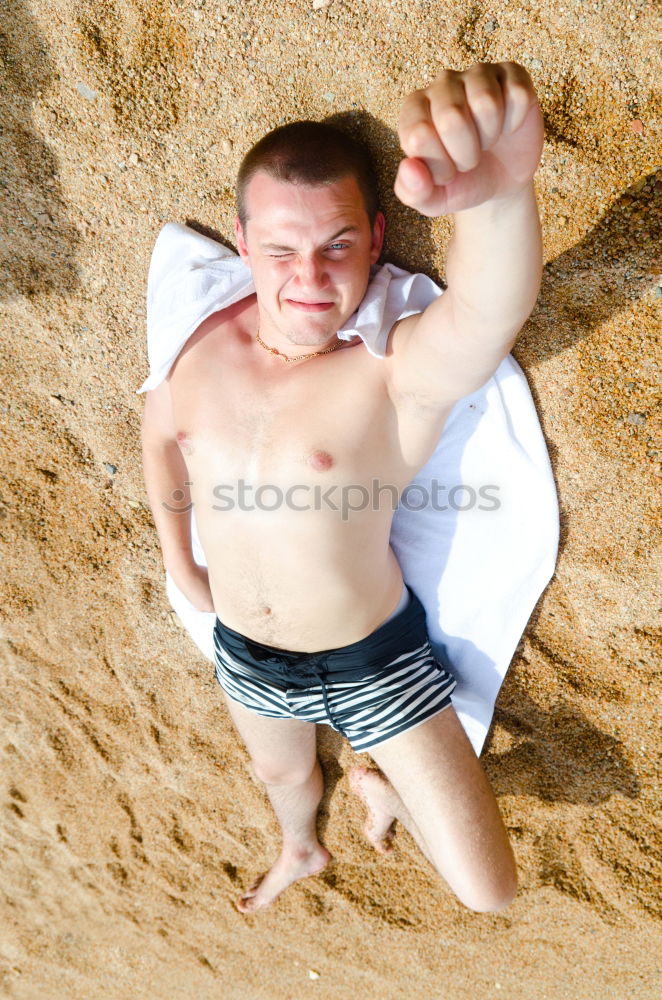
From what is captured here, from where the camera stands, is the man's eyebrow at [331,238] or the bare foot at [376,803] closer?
the man's eyebrow at [331,238]

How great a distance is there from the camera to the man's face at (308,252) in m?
1.50

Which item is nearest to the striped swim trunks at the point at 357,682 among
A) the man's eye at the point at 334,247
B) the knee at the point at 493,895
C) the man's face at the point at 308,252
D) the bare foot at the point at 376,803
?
the bare foot at the point at 376,803

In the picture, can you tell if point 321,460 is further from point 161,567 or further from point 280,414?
point 161,567

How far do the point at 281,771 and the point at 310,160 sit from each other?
1842 mm

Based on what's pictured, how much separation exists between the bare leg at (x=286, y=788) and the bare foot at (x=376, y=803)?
0.16 meters

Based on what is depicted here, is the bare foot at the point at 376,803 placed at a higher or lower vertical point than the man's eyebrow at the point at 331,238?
lower

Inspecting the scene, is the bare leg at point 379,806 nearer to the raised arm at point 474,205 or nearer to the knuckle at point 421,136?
the raised arm at point 474,205

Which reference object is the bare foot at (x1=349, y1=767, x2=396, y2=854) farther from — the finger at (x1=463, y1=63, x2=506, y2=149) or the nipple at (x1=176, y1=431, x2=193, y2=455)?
the finger at (x1=463, y1=63, x2=506, y2=149)

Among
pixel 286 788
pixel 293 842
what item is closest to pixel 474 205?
pixel 286 788

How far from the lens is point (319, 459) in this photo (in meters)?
1.61

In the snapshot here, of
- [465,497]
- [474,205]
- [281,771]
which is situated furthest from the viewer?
[281,771]

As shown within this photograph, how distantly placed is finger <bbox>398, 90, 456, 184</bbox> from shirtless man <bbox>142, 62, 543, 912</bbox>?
0.23m

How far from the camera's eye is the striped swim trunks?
6.07 feet

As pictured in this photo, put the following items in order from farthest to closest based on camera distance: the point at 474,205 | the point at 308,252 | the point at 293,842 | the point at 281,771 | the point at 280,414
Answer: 1. the point at 293,842
2. the point at 281,771
3. the point at 280,414
4. the point at 308,252
5. the point at 474,205
